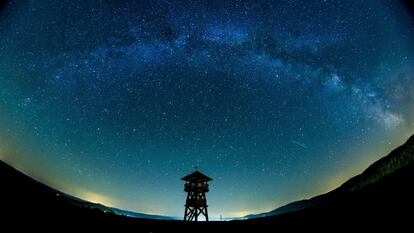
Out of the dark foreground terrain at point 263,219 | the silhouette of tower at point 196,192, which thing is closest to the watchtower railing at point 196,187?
the silhouette of tower at point 196,192

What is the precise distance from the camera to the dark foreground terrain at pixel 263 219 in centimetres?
280

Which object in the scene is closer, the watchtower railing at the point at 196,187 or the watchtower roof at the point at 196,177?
the watchtower railing at the point at 196,187

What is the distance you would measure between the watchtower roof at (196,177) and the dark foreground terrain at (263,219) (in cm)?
1924

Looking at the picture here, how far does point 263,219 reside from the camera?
172 inches

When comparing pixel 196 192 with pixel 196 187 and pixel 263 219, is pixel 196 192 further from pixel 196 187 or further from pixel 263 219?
pixel 263 219

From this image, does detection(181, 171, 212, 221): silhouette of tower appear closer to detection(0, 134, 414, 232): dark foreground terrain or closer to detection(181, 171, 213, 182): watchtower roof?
detection(181, 171, 213, 182): watchtower roof

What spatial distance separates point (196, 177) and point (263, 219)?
19932 millimetres

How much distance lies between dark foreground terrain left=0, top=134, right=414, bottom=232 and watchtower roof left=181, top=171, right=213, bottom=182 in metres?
19.2

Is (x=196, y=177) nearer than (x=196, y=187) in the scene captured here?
No

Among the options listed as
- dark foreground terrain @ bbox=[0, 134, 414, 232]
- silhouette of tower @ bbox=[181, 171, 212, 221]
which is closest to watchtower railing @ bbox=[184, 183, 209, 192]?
silhouette of tower @ bbox=[181, 171, 212, 221]

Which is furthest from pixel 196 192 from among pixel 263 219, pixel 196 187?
pixel 263 219

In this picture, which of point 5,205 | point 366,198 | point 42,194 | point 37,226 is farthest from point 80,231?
point 366,198

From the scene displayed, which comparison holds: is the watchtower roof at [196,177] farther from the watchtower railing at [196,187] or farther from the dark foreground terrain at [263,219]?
the dark foreground terrain at [263,219]

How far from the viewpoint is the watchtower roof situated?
23516 millimetres
